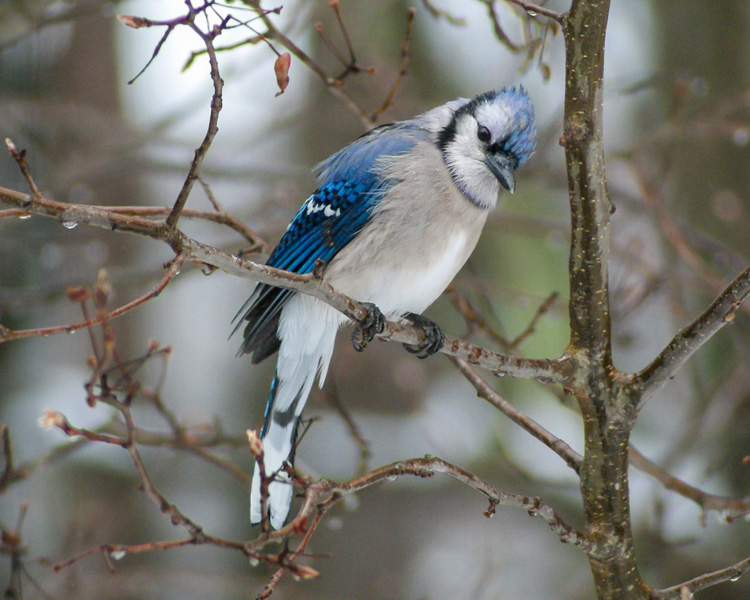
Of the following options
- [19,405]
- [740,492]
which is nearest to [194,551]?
[19,405]

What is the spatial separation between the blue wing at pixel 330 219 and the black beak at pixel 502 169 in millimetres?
327

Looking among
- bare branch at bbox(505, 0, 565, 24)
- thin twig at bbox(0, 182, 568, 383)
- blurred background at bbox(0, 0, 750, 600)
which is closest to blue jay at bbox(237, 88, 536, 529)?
thin twig at bbox(0, 182, 568, 383)

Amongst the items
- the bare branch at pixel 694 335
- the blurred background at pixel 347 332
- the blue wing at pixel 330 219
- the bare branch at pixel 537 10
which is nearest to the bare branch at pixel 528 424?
the bare branch at pixel 694 335

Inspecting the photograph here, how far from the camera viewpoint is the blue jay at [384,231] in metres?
2.68

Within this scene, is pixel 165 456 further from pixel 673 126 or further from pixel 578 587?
pixel 673 126

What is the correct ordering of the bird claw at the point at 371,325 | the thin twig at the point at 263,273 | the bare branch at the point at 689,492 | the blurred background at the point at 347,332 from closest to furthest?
the thin twig at the point at 263,273
the bird claw at the point at 371,325
the bare branch at the point at 689,492
the blurred background at the point at 347,332

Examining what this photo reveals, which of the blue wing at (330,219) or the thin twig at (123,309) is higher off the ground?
the blue wing at (330,219)

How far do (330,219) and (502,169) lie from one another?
0.66 metres

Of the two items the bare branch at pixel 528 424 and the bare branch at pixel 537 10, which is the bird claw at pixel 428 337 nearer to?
the bare branch at pixel 528 424

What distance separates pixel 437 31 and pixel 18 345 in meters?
3.39

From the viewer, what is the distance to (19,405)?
14.2 ft

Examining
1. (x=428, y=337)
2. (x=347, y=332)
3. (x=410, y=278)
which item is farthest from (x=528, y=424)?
(x=347, y=332)

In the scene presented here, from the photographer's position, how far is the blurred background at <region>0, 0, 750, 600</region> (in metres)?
3.82

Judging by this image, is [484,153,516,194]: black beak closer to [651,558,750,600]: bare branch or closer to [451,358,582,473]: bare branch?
[451,358,582,473]: bare branch
